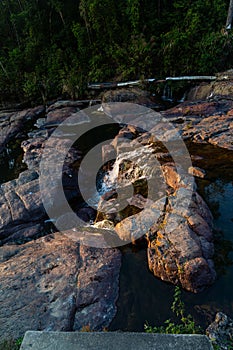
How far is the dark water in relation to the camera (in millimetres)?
3938

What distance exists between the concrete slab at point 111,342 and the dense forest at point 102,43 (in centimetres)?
1636

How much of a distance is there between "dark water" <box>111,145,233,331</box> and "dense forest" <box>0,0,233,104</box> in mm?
13354

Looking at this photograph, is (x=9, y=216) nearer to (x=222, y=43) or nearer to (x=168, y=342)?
(x=168, y=342)

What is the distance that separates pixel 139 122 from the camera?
11297 mm

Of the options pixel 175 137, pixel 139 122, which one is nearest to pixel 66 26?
pixel 139 122

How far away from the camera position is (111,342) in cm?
222

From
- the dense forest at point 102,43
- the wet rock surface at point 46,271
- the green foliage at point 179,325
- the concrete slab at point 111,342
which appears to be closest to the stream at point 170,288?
the green foliage at point 179,325

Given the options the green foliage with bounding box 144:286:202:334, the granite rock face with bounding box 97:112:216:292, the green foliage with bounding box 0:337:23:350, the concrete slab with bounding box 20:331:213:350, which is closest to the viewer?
the concrete slab with bounding box 20:331:213:350

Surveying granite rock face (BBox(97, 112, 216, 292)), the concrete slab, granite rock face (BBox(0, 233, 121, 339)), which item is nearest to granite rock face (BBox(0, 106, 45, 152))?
granite rock face (BBox(97, 112, 216, 292))

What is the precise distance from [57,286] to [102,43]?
19.1m

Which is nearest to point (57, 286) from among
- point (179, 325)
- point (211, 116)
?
point (179, 325)

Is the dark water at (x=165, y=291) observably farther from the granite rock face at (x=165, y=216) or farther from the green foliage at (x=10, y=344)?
the green foliage at (x=10, y=344)

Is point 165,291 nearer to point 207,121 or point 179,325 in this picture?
point 179,325

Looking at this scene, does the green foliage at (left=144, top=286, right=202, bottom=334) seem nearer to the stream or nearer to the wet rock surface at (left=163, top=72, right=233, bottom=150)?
the stream
